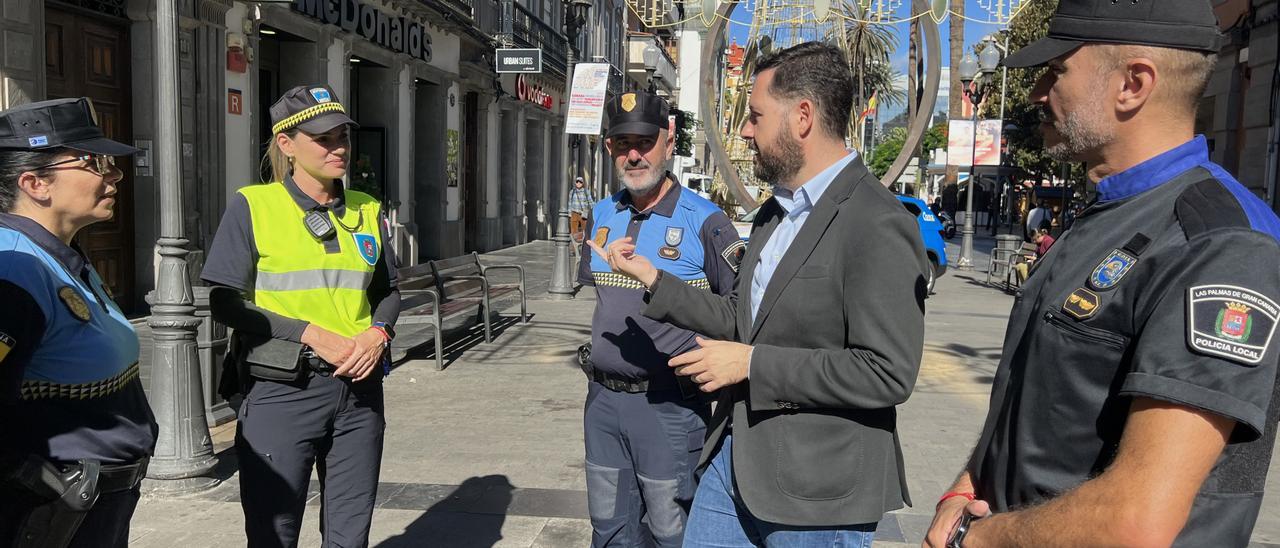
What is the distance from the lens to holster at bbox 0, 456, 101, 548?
2279mm

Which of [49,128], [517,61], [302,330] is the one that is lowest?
[302,330]

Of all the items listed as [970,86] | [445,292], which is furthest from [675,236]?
[970,86]

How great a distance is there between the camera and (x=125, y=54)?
1020 centimetres

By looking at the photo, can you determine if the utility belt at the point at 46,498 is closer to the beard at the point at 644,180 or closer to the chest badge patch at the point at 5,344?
the chest badge patch at the point at 5,344

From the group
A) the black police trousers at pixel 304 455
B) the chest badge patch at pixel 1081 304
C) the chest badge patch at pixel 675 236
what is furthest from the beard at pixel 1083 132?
the black police trousers at pixel 304 455

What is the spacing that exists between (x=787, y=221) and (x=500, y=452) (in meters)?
3.83

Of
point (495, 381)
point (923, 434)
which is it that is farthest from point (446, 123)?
point (923, 434)

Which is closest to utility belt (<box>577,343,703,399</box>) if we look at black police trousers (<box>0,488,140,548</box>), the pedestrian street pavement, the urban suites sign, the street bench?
the pedestrian street pavement

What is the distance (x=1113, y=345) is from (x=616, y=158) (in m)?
2.53

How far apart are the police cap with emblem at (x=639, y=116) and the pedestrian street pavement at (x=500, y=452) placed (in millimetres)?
1963

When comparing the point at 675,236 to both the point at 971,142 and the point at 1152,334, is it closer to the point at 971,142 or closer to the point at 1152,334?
the point at 1152,334

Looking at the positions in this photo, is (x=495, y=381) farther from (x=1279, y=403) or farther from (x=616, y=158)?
(x=1279, y=403)

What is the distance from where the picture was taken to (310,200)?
3.35 metres

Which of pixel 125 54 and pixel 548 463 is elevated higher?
pixel 125 54
